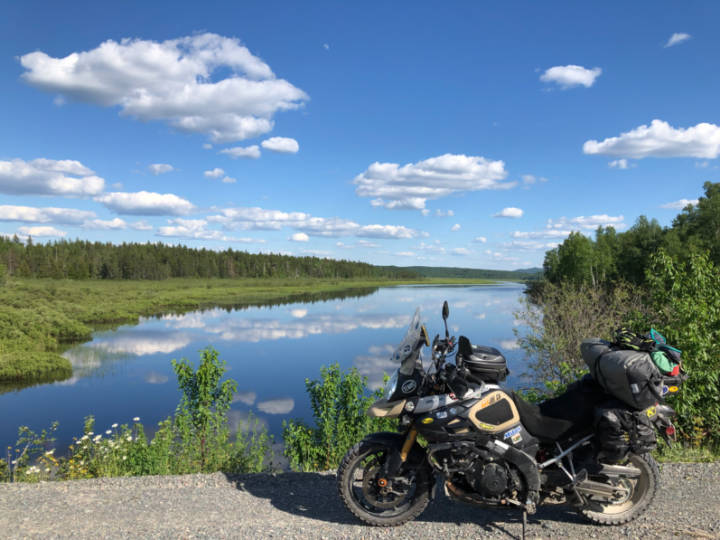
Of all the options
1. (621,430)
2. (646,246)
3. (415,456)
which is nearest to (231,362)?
(415,456)

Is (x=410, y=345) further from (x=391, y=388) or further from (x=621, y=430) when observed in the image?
(x=621, y=430)

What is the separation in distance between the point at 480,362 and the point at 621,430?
1.41m

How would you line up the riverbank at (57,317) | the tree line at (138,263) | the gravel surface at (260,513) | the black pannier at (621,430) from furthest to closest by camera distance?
the tree line at (138,263), the riverbank at (57,317), the gravel surface at (260,513), the black pannier at (621,430)

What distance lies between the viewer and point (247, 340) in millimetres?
35719

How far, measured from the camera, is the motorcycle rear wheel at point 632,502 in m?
4.61

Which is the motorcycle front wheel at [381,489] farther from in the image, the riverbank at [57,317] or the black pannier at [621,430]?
the riverbank at [57,317]

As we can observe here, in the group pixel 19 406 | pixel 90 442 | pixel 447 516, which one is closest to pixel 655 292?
pixel 447 516

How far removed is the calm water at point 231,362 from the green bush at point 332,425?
166cm

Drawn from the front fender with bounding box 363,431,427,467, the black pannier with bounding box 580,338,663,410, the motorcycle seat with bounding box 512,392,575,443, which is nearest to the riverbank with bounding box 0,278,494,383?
the front fender with bounding box 363,431,427,467

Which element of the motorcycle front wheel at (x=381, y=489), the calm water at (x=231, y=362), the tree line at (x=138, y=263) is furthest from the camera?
the tree line at (x=138, y=263)

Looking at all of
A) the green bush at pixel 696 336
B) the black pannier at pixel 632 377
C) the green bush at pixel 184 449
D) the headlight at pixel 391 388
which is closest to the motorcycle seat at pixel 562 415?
the black pannier at pixel 632 377

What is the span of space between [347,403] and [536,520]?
15.4 ft

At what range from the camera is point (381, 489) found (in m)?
4.67

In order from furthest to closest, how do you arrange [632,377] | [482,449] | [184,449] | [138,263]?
[138,263] → [184,449] → [482,449] → [632,377]
